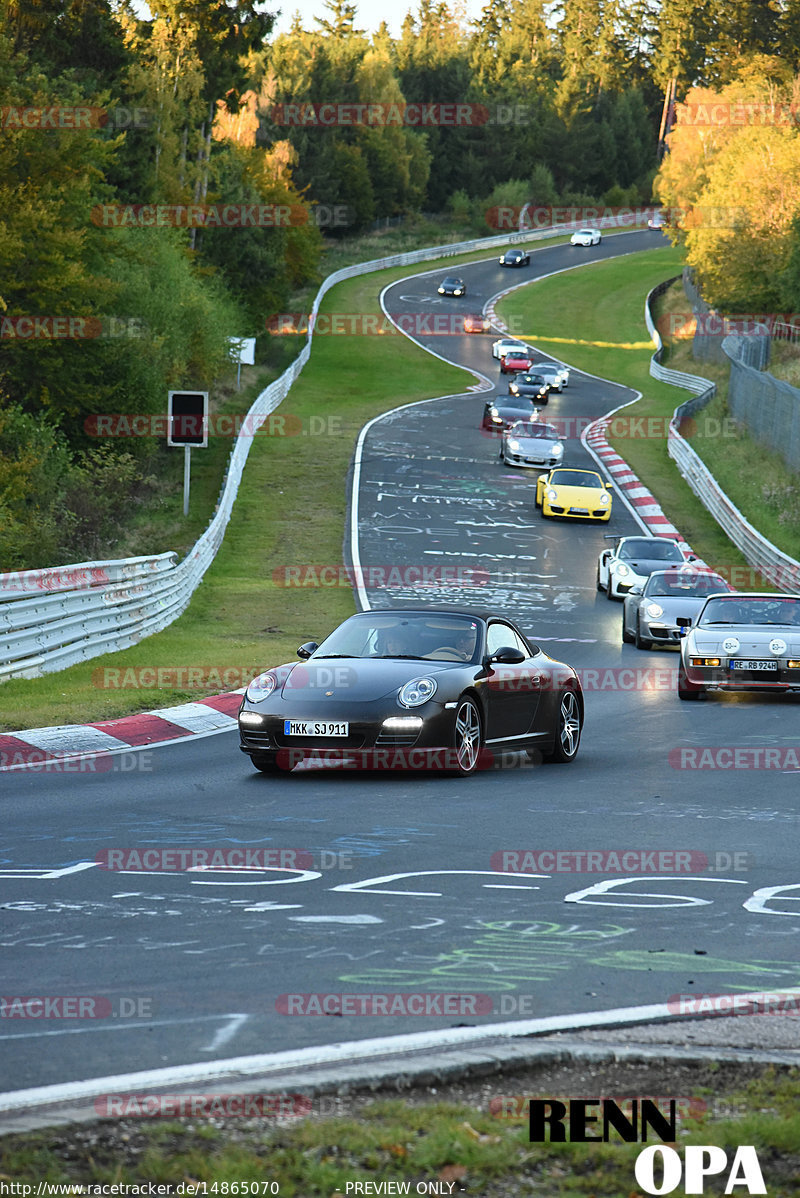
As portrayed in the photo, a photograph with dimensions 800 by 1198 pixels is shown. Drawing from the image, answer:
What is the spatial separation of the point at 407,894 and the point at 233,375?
57.7 meters

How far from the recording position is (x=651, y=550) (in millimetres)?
30672

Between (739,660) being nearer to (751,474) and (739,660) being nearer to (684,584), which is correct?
(684,584)

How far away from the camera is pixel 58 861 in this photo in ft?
28.6

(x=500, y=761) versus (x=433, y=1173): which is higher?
(x=433, y=1173)

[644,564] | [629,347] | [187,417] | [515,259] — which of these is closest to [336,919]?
[644,564]

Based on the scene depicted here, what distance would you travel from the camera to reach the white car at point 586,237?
11675 centimetres

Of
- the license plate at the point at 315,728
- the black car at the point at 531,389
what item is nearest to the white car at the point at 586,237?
the black car at the point at 531,389

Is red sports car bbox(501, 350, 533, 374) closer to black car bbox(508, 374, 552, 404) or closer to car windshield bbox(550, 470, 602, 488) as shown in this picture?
black car bbox(508, 374, 552, 404)

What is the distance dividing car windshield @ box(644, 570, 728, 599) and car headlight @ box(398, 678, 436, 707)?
1305 cm

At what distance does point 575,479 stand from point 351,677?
28936 millimetres

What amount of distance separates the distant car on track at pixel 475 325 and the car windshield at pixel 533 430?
36800 mm

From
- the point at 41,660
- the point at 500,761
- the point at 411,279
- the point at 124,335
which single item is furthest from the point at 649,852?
the point at 411,279

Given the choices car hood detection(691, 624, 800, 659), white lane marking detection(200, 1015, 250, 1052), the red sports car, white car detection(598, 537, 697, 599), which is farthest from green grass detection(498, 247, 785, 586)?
white lane marking detection(200, 1015, 250, 1052)

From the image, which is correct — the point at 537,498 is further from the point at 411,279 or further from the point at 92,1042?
the point at 411,279
